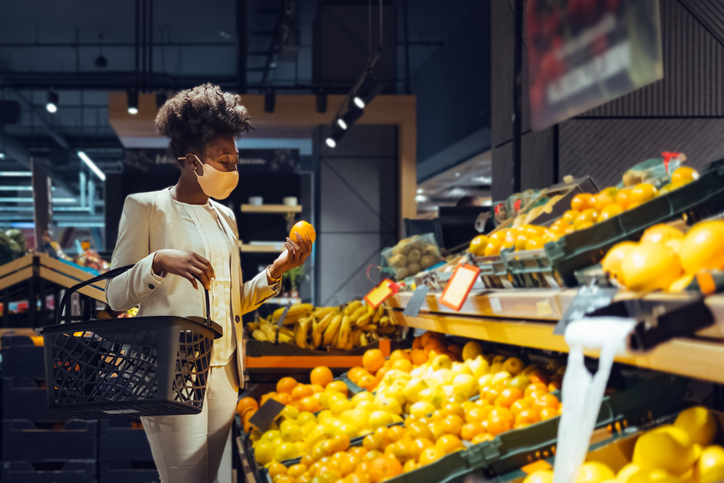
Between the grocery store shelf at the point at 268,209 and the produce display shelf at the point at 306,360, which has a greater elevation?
→ the grocery store shelf at the point at 268,209

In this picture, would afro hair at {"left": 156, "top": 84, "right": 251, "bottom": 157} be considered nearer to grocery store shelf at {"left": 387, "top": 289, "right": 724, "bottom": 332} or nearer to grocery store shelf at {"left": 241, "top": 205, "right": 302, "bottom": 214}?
grocery store shelf at {"left": 387, "top": 289, "right": 724, "bottom": 332}

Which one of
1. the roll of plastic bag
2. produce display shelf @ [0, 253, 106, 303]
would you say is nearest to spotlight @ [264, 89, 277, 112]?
produce display shelf @ [0, 253, 106, 303]

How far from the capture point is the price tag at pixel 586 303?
106 centimetres

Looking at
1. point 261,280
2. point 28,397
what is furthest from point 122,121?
point 261,280

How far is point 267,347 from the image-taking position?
3.15 metres

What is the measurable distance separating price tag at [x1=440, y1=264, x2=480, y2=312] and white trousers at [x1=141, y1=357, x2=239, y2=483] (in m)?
0.65

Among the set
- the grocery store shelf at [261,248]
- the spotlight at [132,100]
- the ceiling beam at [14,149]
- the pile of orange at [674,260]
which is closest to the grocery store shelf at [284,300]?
the grocery store shelf at [261,248]

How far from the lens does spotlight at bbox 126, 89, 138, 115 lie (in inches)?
300

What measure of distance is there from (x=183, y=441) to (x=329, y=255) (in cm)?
679

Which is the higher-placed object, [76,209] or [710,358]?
[76,209]

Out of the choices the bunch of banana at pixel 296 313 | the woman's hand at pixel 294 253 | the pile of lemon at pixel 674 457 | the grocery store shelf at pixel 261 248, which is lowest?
the pile of lemon at pixel 674 457

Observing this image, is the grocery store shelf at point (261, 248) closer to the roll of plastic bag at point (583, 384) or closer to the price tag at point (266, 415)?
the price tag at point (266, 415)

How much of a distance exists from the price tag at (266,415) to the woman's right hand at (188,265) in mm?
1054

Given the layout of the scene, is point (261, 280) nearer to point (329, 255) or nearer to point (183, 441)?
point (183, 441)
